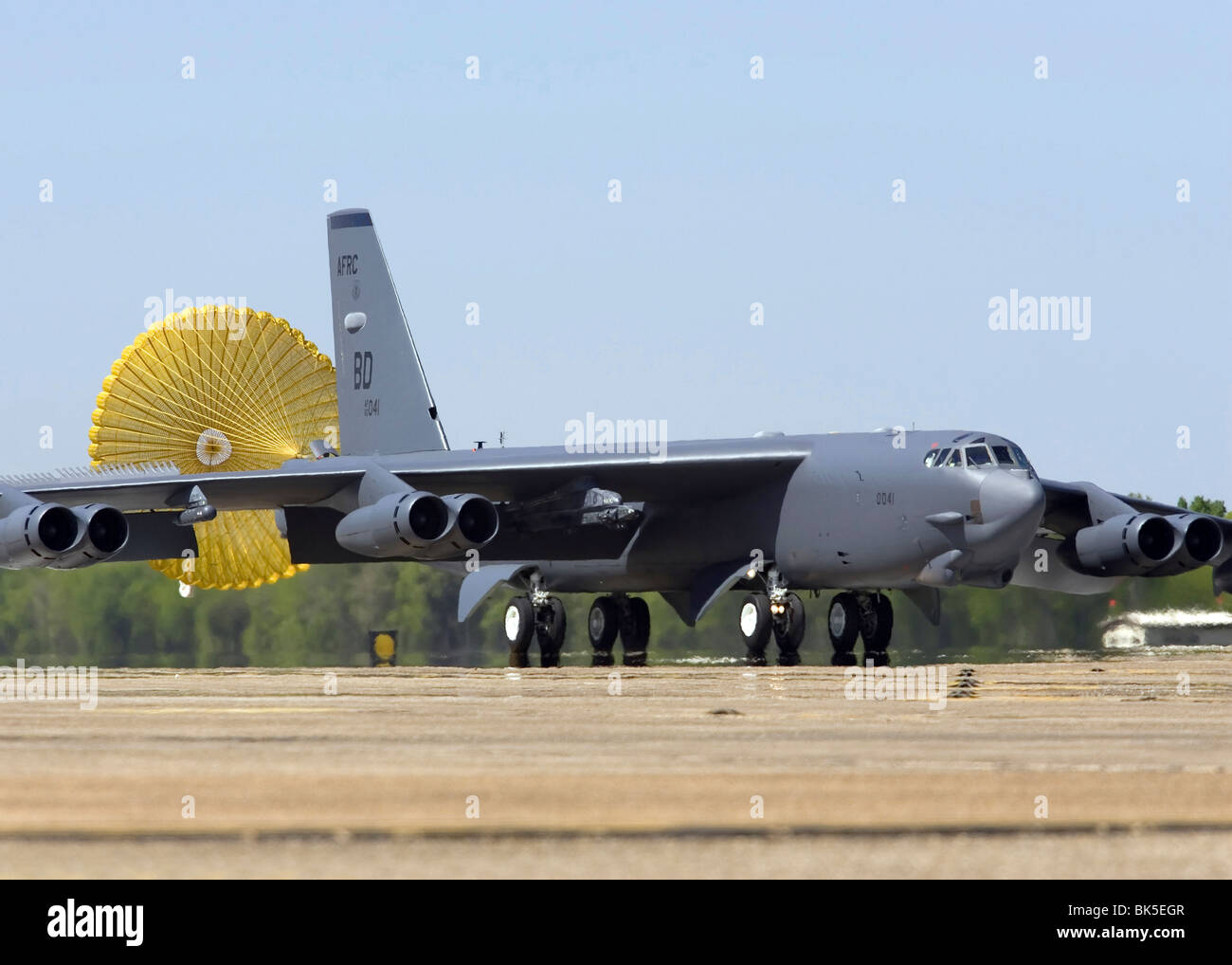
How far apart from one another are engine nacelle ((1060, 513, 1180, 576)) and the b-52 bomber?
4cm

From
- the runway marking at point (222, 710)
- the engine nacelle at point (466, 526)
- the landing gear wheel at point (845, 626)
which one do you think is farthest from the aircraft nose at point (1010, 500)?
the runway marking at point (222, 710)

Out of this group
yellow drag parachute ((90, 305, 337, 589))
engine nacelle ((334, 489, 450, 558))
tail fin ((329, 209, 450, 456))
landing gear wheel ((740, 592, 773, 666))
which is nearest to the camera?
engine nacelle ((334, 489, 450, 558))

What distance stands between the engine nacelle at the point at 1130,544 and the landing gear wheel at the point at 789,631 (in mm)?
4799

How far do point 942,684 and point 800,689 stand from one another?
1952mm

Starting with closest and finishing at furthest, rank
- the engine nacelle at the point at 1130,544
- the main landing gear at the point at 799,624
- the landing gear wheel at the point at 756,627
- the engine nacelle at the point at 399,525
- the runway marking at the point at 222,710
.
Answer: the runway marking at the point at 222,710
the engine nacelle at the point at 399,525
the engine nacelle at the point at 1130,544
the main landing gear at the point at 799,624
the landing gear wheel at the point at 756,627

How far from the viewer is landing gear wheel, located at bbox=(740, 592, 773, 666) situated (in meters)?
32.6

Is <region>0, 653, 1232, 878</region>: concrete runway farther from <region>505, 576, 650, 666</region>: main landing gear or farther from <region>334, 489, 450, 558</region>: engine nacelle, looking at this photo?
<region>505, 576, 650, 666</region>: main landing gear

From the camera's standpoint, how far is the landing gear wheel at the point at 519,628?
35.1 meters

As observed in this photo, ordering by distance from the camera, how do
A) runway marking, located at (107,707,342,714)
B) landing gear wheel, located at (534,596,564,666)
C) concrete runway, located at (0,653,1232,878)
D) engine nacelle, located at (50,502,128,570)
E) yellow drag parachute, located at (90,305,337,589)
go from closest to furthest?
1. concrete runway, located at (0,653,1232,878)
2. runway marking, located at (107,707,342,714)
3. engine nacelle, located at (50,502,128,570)
4. landing gear wheel, located at (534,596,564,666)
5. yellow drag parachute, located at (90,305,337,589)

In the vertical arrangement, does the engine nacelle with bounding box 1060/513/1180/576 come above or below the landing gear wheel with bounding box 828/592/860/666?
above

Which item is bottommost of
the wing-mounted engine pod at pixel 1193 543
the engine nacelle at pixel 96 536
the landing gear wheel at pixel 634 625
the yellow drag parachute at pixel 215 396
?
the landing gear wheel at pixel 634 625

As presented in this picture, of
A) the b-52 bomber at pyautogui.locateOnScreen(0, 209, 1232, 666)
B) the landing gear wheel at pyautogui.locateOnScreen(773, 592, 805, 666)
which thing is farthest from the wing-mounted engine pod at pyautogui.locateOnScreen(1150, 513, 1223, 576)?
the landing gear wheel at pyautogui.locateOnScreen(773, 592, 805, 666)

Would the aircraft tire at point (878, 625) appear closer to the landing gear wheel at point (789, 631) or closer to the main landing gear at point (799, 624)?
the main landing gear at point (799, 624)
